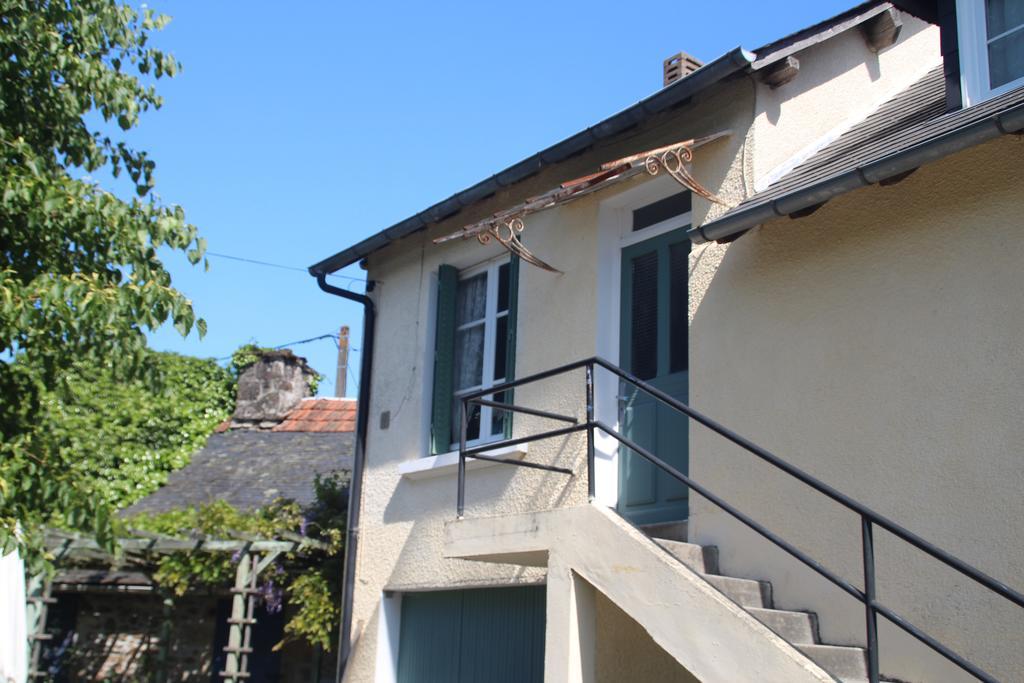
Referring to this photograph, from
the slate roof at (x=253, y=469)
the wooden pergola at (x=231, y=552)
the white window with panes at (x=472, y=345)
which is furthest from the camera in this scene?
the slate roof at (x=253, y=469)

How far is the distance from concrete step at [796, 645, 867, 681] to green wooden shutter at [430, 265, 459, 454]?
4.57 m

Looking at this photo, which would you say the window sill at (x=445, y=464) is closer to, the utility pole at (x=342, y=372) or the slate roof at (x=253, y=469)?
the slate roof at (x=253, y=469)

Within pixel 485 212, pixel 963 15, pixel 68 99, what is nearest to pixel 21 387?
pixel 68 99

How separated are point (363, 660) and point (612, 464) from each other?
3.16 m

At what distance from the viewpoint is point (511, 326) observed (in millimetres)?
9289

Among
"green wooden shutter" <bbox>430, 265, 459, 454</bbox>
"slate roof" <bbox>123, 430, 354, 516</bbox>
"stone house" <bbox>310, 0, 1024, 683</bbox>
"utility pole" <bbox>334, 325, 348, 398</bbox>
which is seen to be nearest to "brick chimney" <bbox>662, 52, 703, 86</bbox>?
"stone house" <bbox>310, 0, 1024, 683</bbox>

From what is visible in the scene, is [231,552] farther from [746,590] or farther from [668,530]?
[746,590]

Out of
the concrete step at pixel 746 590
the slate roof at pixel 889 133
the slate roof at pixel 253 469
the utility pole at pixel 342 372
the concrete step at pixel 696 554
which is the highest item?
the utility pole at pixel 342 372

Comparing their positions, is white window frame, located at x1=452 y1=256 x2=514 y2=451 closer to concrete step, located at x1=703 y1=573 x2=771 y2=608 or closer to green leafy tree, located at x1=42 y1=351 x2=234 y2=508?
concrete step, located at x1=703 y1=573 x2=771 y2=608

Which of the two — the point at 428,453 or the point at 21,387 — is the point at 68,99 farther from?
the point at 428,453

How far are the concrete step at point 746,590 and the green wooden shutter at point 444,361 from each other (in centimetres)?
370

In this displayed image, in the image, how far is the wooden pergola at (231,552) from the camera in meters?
11.2

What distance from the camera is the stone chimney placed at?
18.3 m

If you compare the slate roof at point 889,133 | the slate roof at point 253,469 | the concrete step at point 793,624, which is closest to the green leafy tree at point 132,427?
the slate roof at point 253,469
